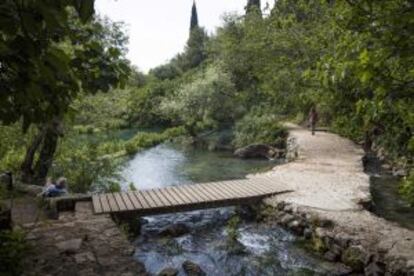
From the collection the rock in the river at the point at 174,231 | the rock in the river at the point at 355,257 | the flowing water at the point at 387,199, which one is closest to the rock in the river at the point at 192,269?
the rock in the river at the point at 174,231

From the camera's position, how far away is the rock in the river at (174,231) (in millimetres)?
8273

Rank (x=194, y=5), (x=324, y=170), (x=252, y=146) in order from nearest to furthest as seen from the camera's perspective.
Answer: (x=324, y=170), (x=252, y=146), (x=194, y=5)

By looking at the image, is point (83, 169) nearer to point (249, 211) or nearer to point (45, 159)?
point (45, 159)

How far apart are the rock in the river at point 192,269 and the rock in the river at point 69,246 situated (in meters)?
1.73

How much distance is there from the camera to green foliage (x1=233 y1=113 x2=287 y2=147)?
69.7 ft

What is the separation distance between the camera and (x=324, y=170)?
496 inches

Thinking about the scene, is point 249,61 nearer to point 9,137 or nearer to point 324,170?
point 324,170

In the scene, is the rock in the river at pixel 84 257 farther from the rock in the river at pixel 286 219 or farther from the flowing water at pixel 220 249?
the rock in the river at pixel 286 219

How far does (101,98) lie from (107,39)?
159 centimetres

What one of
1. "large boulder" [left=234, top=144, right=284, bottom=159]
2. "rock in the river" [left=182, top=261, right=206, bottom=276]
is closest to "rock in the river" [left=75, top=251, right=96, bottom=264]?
"rock in the river" [left=182, top=261, right=206, bottom=276]

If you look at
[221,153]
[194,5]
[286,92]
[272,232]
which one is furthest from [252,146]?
[194,5]

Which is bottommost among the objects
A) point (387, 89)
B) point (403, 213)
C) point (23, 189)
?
point (403, 213)

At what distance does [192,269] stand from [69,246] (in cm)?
196

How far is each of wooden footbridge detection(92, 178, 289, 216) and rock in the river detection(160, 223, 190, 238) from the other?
12.8 inches
